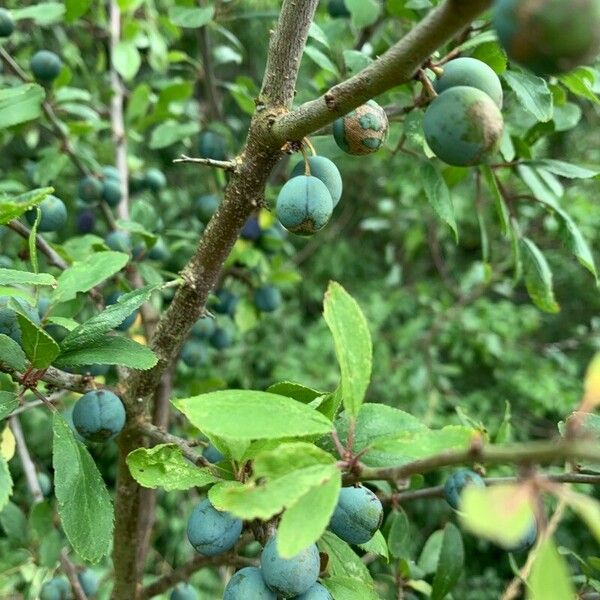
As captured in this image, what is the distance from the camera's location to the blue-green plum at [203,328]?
1.31 m

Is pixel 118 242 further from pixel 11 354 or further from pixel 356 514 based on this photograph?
pixel 356 514

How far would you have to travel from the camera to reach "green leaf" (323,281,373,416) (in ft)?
1.63

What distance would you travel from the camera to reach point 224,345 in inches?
57.5

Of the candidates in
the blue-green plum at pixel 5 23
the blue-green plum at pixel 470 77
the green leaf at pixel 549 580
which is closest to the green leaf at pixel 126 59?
the blue-green plum at pixel 5 23

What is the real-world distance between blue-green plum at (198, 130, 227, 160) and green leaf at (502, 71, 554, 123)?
737 mm

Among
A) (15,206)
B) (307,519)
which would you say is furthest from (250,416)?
(15,206)

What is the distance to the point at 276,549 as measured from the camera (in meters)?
0.51

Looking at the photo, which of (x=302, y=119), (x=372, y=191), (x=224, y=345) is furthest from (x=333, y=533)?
(x=372, y=191)

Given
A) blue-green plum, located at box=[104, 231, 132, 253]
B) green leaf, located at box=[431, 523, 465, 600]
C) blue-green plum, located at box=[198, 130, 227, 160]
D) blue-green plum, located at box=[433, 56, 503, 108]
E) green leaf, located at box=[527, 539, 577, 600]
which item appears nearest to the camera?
green leaf, located at box=[527, 539, 577, 600]

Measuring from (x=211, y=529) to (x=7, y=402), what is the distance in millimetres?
223

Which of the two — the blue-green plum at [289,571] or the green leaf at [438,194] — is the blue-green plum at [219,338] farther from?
the blue-green plum at [289,571]

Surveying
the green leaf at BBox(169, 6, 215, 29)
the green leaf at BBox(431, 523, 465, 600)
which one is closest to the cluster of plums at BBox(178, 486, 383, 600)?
the green leaf at BBox(431, 523, 465, 600)

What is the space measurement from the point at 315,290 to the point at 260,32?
127 cm

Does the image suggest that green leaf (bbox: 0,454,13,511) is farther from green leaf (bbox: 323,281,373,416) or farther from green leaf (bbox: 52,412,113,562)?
green leaf (bbox: 323,281,373,416)
